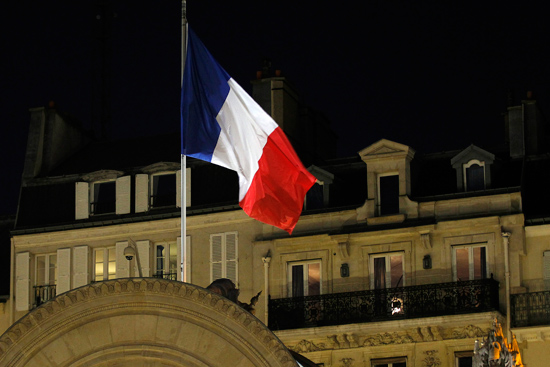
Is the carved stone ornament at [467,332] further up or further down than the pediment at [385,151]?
further down

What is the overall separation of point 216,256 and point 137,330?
30755 millimetres

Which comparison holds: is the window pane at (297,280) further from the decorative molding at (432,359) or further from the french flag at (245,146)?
the french flag at (245,146)

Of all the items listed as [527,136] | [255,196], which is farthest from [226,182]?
[255,196]

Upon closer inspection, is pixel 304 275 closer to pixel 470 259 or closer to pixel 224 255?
pixel 224 255

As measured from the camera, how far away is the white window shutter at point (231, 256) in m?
49.8

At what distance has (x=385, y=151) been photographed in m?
48.3

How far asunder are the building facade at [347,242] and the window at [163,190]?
1.7 inches

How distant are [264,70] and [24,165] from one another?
864 centimetres

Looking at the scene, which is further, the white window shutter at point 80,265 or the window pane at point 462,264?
the white window shutter at point 80,265

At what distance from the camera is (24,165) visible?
2111 inches

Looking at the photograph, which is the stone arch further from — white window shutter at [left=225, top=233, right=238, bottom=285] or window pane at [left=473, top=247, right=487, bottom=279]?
white window shutter at [left=225, top=233, right=238, bottom=285]

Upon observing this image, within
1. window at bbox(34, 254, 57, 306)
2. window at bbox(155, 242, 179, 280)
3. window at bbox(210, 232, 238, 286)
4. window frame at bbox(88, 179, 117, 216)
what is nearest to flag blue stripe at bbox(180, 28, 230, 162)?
window at bbox(210, 232, 238, 286)

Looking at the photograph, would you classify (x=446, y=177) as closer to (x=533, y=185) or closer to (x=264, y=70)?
(x=533, y=185)

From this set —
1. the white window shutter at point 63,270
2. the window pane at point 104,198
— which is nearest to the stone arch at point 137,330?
the white window shutter at point 63,270
